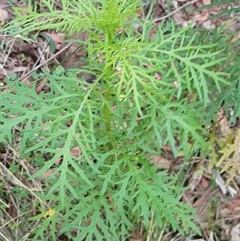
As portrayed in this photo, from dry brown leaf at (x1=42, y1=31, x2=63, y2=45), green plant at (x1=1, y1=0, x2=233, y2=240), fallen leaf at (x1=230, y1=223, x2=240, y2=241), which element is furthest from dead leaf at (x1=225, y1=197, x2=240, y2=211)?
dry brown leaf at (x1=42, y1=31, x2=63, y2=45)

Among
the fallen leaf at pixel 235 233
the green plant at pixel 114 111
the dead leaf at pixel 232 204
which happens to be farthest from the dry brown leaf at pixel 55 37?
the fallen leaf at pixel 235 233

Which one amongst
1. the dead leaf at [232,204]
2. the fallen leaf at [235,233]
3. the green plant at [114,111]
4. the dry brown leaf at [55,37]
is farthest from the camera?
the dry brown leaf at [55,37]

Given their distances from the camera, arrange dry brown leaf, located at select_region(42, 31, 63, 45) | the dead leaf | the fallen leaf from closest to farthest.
A: the fallen leaf, the dead leaf, dry brown leaf, located at select_region(42, 31, 63, 45)

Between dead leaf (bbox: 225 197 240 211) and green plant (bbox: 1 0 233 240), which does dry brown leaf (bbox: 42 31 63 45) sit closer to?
green plant (bbox: 1 0 233 240)

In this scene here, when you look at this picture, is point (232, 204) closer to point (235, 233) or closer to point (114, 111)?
point (235, 233)

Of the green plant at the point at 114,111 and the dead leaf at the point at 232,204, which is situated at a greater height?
the green plant at the point at 114,111

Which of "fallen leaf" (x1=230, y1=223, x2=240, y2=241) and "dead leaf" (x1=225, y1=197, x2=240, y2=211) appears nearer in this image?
"fallen leaf" (x1=230, y1=223, x2=240, y2=241)

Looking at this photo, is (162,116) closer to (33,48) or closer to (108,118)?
(108,118)

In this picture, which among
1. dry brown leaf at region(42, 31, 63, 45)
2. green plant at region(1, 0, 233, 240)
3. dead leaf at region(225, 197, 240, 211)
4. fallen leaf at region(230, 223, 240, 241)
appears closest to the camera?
green plant at region(1, 0, 233, 240)

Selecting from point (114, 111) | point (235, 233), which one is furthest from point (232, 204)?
point (114, 111)

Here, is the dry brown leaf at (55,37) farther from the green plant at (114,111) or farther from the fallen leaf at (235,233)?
the fallen leaf at (235,233)

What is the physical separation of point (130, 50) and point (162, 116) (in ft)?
0.88

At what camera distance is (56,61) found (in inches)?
121

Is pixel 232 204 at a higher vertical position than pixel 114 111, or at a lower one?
lower
